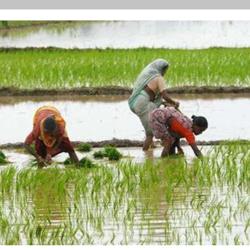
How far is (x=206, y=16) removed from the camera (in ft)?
27.0

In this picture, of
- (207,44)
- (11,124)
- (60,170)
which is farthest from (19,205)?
(207,44)

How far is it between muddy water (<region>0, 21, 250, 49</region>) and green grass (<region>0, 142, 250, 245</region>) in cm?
1318

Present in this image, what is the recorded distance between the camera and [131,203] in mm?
6836

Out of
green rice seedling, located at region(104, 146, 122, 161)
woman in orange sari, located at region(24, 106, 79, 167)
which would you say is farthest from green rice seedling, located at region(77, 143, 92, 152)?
woman in orange sari, located at region(24, 106, 79, 167)

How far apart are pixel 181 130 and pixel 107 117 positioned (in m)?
3.54

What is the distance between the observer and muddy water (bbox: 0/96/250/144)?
11.2m

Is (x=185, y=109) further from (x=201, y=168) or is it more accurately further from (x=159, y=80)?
(x=201, y=168)

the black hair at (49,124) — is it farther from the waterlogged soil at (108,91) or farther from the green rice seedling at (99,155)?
the waterlogged soil at (108,91)

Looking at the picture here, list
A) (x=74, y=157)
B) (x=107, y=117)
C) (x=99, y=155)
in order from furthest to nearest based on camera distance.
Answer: (x=107, y=117) < (x=99, y=155) < (x=74, y=157)

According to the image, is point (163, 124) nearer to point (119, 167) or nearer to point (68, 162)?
point (68, 162)

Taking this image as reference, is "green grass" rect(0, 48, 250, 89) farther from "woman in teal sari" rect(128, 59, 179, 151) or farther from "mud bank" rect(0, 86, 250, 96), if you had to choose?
"woman in teal sari" rect(128, 59, 179, 151)

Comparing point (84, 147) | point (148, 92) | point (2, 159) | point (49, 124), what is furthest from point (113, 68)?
point (49, 124)

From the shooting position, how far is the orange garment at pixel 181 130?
889cm

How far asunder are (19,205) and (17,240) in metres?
1.24
